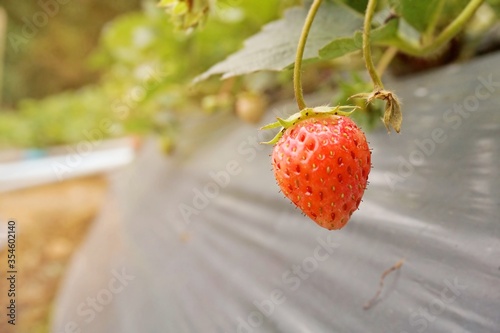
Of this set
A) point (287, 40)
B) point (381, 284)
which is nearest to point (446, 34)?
point (287, 40)

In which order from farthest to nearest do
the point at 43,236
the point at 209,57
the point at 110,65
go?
the point at 43,236 < the point at 110,65 < the point at 209,57

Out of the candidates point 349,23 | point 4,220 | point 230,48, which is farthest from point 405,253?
point 4,220

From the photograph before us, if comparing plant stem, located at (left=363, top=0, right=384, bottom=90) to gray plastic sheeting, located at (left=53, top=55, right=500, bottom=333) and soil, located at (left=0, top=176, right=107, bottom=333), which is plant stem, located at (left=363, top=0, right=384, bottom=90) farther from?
soil, located at (left=0, top=176, right=107, bottom=333)

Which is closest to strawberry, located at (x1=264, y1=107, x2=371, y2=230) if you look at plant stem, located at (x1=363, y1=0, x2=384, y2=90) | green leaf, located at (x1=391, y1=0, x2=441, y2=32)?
plant stem, located at (x1=363, y1=0, x2=384, y2=90)

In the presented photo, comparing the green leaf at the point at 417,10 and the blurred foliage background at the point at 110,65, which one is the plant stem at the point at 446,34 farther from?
the blurred foliage background at the point at 110,65

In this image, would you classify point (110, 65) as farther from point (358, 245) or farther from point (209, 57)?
point (358, 245)

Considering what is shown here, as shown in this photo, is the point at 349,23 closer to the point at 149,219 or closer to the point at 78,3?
the point at 149,219
